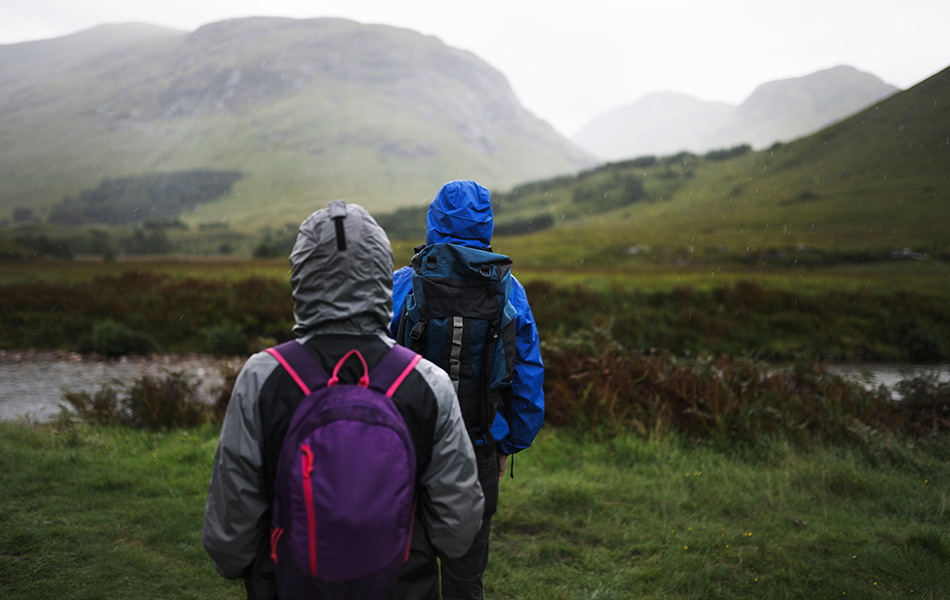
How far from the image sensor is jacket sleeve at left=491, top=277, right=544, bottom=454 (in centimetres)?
283

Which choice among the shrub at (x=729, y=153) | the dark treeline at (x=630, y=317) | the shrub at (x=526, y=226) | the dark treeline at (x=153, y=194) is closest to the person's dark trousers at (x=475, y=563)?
the dark treeline at (x=630, y=317)

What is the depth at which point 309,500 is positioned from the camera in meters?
1.48

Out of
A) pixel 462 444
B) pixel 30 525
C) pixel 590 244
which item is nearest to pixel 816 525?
pixel 462 444

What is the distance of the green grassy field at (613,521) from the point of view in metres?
3.80

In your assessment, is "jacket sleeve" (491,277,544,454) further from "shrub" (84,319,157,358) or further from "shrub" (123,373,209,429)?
"shrub" (84,319,157,358)

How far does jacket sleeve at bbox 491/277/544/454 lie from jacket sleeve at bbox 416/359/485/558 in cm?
102

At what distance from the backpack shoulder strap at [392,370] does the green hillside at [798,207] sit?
121 ft

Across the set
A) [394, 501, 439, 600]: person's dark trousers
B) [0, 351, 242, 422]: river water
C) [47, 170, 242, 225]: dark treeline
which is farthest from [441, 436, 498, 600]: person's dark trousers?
[47, 170, 242, 225]: dark treeline

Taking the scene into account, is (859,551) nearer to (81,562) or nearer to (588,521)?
(588,521)

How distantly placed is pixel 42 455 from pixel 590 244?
4622 centimetres

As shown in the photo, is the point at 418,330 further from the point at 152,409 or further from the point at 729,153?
the point at 729,153

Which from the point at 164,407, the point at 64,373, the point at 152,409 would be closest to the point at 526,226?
the point at 64,373

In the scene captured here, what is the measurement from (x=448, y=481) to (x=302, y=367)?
0.68 m

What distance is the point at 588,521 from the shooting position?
4805 millimetres
